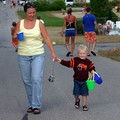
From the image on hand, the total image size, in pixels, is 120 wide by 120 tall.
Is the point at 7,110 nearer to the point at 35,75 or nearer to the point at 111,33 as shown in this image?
the point at 35,75

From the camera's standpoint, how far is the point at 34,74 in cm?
797

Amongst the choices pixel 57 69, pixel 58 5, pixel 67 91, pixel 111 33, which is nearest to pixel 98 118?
pixel 67 91

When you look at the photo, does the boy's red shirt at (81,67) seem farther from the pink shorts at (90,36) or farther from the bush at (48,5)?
the bush at (48,5)

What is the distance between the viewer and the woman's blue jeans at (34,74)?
7984 millimetres

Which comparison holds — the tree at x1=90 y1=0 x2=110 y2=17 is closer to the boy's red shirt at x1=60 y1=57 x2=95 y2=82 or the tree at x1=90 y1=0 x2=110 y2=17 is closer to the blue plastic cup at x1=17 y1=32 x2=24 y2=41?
the boy's red shirt at x1=60 y1=57 x2=95 y2=82

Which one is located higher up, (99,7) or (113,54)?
(113,54)

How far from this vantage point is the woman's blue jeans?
7984 mm

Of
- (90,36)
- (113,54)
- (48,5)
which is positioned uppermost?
(90,36)

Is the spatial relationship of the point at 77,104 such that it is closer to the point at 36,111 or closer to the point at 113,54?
the point at 36,111

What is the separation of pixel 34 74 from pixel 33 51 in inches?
14.9

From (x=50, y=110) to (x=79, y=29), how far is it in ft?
76.9

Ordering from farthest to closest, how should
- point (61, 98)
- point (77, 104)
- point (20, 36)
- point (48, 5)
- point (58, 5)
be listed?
point (58, 5), point (48, 5), point (61, 98), point (77, 104), point (20, 36)

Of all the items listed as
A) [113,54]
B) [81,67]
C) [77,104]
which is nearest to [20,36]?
[81,67]

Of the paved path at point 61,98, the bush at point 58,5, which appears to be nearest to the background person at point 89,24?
the paved path at point 61,98
